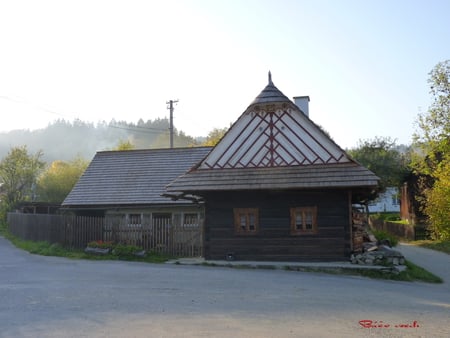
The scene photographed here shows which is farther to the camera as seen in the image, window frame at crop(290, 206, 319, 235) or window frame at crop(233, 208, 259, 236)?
window frame at crop(233, 208, 259, 236)

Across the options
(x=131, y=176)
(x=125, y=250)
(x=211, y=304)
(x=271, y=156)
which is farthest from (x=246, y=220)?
(x=131, y=176)

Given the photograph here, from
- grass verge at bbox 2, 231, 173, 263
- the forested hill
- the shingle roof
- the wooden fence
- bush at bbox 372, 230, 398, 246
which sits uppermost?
the forested hill

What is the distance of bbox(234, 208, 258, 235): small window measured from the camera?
1975 centimetres

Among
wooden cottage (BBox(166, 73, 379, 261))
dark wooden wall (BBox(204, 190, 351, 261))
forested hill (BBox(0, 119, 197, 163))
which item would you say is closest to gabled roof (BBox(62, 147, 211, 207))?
dark wooden wall (BBox(204, 190, 351, 261))

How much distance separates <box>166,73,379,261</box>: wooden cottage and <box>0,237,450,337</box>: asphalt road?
8.81ft

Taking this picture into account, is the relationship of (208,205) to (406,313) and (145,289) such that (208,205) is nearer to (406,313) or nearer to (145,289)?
(145,289)

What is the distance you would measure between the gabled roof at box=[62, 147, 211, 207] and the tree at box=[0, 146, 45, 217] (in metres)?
19.0

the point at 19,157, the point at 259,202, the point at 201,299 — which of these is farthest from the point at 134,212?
the point at 19,157

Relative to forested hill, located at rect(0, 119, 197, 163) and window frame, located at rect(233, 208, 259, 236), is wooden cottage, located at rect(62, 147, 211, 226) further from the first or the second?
forested hill, located at rect(0, 119, 197, 163)

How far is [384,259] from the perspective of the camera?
58.1ft

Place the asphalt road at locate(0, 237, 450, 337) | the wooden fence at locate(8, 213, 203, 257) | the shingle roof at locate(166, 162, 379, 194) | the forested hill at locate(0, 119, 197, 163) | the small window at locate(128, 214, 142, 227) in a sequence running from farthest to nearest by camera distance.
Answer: the forested hill at locate(0, 119, 197, 163) < the small window at locate(128, 214, 142, 227) < the wooden fence at locate(8, 213, 203, 257) < the shingle roof at locate(166, 162, 379, 194) < the asphalt road at locate(0, 237, 450, 337)

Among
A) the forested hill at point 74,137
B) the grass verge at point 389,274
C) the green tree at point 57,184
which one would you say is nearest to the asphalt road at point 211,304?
the grass verge at point 389,274

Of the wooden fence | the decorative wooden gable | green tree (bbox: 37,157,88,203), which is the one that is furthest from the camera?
green tree (bbox: 37,157,88,203)

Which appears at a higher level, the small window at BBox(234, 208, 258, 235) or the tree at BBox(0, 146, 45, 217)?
the tree at BBox(0, 146, 45, 217)
